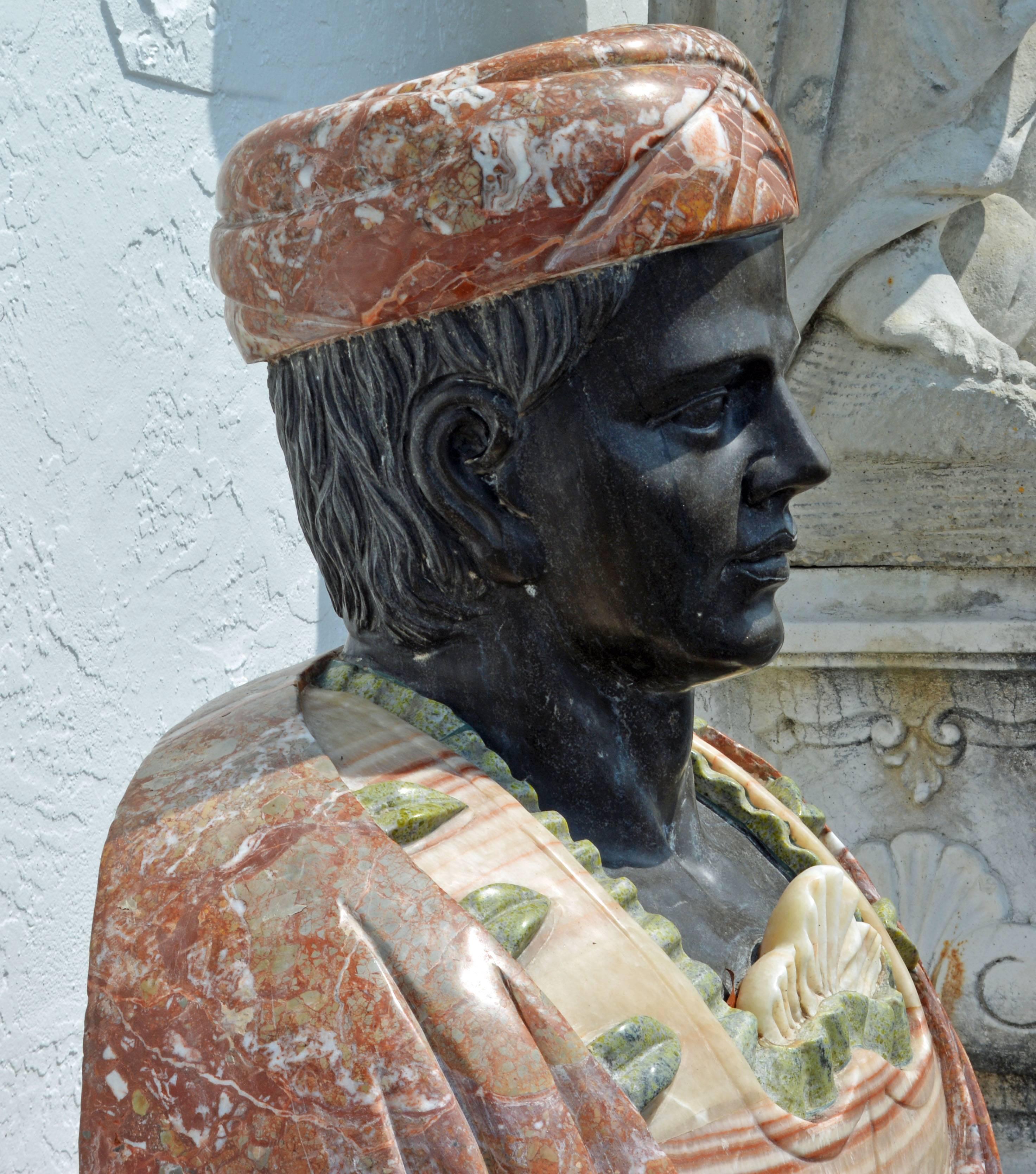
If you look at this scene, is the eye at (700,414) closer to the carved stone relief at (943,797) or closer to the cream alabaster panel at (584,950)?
the cream alabaster panel at (584,950)

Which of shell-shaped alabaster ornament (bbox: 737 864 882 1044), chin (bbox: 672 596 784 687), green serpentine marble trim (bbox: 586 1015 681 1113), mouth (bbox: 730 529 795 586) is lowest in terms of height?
shell-shaped alabaster ornament (bbox: 737 864 882 1044)

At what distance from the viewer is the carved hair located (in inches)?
48.8

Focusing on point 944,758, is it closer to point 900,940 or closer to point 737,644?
point 900,940

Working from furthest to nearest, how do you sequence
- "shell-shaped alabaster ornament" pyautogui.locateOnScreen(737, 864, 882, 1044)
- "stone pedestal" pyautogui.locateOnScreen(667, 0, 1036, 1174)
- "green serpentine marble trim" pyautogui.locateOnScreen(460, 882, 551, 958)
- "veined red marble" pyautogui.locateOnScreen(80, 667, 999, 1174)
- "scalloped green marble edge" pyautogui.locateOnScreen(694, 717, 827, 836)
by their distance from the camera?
"stone pedestal" pyautogui.locateOnScreen(667, 0, 1036, 1174), "scalloped green marble edge" pyautogui.locateOnScreen(694, 717, 827, 836), "shell-shaped alabaster ornament" pyautogui.locateOnScreen(737, 864, 882, 1044), "green serpentine marble trim" pyautogui.locateOnScreen(460, 882, 551, 958), "veined red marble" pyautogui.locateOnScreen(80, 667, 999, 1174)

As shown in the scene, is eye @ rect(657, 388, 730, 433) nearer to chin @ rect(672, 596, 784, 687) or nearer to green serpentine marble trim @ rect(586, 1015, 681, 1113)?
chin @ rect(672, 596, 784, 687)

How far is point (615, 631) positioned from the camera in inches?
52.4

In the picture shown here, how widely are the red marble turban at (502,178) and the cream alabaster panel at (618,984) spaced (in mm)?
414

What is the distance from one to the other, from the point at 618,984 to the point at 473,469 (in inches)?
19.7

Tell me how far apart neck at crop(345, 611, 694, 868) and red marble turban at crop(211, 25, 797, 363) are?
0.34 meters

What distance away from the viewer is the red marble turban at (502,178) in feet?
3.80

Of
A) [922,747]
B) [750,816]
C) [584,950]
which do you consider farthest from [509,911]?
[922,747]

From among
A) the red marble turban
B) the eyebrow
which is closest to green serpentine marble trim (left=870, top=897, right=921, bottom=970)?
the eyebrow

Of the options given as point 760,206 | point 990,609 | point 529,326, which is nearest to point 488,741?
point 529,326

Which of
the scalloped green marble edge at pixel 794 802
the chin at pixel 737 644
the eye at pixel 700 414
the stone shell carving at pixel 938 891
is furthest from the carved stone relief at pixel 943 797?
the eye at pixel 700 414
